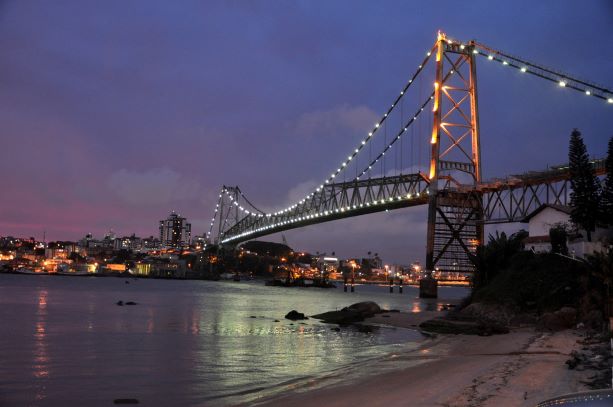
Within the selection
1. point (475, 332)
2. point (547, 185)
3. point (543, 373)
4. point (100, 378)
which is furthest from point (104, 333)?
point (547, 185)

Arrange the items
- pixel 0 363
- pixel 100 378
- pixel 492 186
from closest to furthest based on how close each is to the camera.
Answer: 1. pixel 100 378
2. pixel 0 363
3. pixel 492 186

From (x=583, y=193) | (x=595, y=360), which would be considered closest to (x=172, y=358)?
(x=595, y=360)

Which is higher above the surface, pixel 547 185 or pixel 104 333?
pixel 547 185

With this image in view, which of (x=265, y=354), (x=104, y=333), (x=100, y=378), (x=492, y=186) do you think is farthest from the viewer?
(x=492, y=186)

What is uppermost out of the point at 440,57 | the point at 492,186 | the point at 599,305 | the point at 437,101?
the point at 440,57

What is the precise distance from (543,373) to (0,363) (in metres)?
15.4

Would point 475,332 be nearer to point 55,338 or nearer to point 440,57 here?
point 55,338

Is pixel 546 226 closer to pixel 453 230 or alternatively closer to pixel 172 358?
pixel 453 230

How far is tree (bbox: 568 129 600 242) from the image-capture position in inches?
1372

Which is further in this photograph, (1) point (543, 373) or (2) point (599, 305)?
(2) point (599, 305)

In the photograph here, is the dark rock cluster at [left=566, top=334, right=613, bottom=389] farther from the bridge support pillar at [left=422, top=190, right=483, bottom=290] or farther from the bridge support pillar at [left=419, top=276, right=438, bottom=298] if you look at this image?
the bridge support pillar at [left=419, top=276, right=438, bottom=298]

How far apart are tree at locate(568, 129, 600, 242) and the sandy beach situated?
671 inches

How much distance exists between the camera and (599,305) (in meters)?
22.4

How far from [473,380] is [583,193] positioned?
2735 cm
